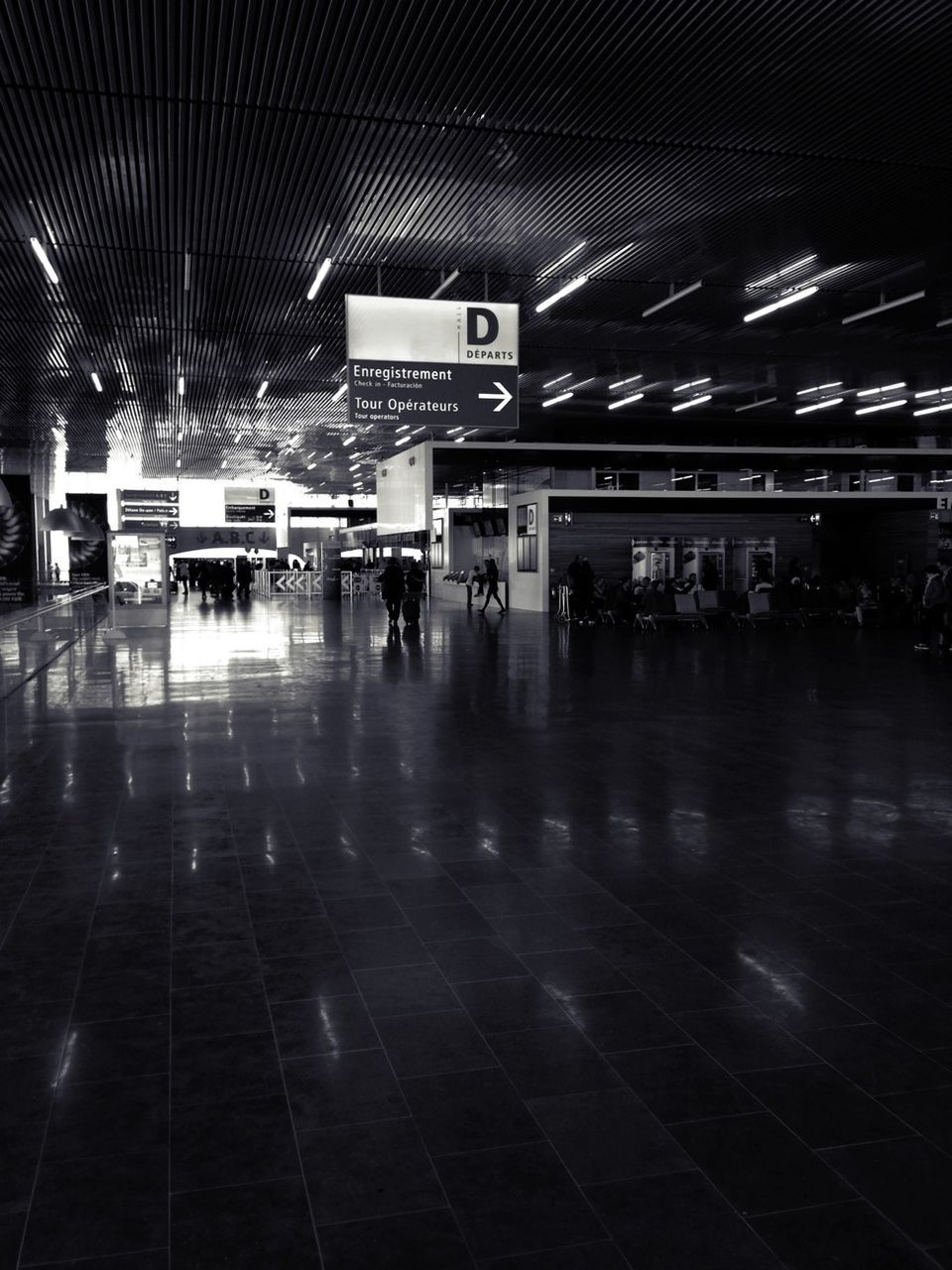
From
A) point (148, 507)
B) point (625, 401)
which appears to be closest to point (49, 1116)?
point (625, 401)

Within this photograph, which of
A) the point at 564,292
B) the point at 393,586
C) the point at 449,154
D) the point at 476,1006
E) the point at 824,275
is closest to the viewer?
the point at 476,1006

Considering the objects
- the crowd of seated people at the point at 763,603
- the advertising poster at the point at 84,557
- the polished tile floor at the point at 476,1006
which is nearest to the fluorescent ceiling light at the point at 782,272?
the polished tile floor at the point at 476,1006

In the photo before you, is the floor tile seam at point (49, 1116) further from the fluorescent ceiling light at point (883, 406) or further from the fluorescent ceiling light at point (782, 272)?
the fluorescent ceiling light at point (883, 406)

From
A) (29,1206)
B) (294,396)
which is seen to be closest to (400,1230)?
Result: (29,1206)

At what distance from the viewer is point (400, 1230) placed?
2.41 m

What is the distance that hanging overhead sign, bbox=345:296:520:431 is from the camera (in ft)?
40.8

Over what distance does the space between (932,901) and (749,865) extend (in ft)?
2.97

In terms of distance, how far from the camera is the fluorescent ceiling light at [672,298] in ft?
50.2

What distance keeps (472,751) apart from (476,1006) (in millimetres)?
4863

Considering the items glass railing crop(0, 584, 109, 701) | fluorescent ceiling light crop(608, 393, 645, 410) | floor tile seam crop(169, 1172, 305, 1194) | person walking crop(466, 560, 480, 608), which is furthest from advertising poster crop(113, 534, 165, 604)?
floor tile seam crop(169, 1172, 305, 1194)

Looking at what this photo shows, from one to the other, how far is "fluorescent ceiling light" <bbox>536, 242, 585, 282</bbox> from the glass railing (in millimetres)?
8192

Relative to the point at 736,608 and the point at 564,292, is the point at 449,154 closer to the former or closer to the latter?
the point at 564,292

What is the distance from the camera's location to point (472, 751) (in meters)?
8.50

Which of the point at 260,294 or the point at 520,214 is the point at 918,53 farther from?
the point at 260,294
